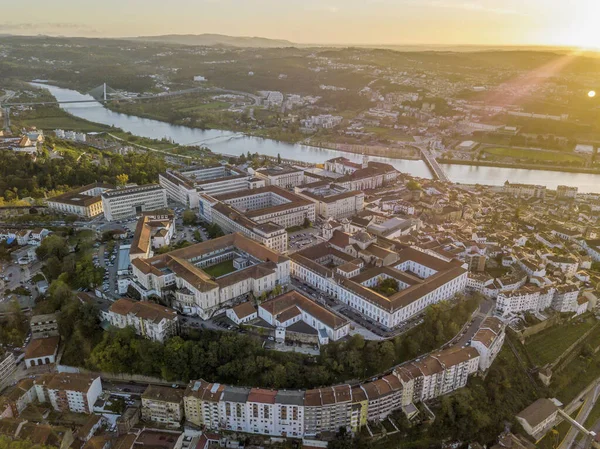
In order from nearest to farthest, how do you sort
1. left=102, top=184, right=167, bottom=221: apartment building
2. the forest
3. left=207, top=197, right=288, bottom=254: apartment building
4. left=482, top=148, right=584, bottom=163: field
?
left=207, top=197, right=288, bottom=254: apartment building < left=102, top=184, right=167, bottom=221: apartment building < the forest < left=482, top=148, right=584, bottom=163: field

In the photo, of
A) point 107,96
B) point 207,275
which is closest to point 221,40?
point 107,96

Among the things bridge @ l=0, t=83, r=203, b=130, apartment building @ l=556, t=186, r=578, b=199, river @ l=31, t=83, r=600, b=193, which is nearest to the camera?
apartment building @ l=556, t=186, r=578, b=199

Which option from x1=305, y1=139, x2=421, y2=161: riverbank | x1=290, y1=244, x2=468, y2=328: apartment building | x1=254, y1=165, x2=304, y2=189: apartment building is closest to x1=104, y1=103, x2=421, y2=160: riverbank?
x1=305, y1=139, x2=421, y2=161: riverbank

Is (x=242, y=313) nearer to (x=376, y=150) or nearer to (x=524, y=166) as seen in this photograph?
(x=376, y=150)

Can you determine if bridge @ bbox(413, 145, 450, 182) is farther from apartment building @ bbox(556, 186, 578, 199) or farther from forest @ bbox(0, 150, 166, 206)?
forest @ bbox(0, 150, 166, 206)

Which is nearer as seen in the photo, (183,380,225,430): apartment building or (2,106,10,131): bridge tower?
(183,380,225,430): apartment building

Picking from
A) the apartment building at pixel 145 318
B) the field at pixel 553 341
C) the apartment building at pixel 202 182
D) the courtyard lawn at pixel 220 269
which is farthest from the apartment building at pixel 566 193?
the apartment building at pixel 145 318

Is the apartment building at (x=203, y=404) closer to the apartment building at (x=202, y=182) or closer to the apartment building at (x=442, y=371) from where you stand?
the apartment building at (x=442, y=371)
